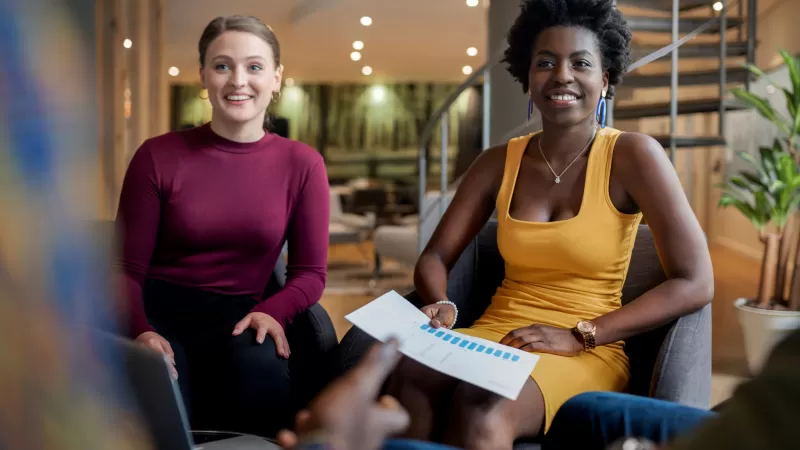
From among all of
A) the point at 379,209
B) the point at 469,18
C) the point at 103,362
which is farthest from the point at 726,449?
the point at 469,18

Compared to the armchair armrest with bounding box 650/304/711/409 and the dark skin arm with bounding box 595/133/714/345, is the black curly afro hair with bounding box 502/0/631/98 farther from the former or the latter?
the armchair armrest with bounding box 650/304/711/409

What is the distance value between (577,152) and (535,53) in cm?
23

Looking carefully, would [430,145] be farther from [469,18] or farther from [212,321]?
[212,321]

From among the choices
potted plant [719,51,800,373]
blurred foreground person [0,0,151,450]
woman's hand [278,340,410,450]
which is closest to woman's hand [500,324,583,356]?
woman's hand [278,340,410,450]

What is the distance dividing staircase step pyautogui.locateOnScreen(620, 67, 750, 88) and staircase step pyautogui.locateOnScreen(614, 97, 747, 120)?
14 cm

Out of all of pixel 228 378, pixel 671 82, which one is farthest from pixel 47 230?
pixel 671 82

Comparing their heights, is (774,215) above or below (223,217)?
below

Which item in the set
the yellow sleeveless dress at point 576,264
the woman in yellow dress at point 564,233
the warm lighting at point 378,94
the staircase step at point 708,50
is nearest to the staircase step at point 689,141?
the staircase step at point 708,50

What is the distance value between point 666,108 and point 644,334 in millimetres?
3230

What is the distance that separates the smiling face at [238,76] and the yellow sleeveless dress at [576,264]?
651 mm

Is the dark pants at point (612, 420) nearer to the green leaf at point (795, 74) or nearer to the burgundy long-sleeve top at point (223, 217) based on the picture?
the burgundy long-sleeve top at point (223, 217)

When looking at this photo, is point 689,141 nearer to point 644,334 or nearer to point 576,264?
point 644,334

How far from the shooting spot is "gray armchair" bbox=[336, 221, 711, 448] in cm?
134

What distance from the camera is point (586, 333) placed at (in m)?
1.38
